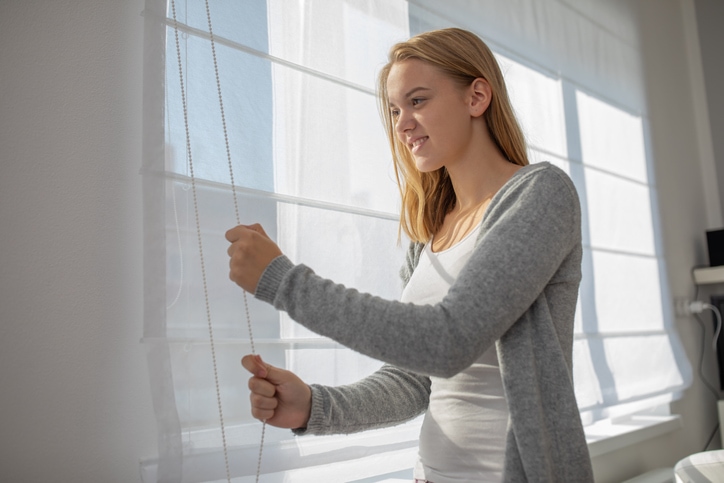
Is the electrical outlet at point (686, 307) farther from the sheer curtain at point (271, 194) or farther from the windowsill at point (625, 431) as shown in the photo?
the sheer curtain at point (271, 194)

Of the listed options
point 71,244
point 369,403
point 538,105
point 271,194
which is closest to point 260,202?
point 271,194

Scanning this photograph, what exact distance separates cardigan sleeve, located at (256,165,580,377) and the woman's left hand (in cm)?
1

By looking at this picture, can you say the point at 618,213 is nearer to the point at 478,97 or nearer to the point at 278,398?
the point at 478,97

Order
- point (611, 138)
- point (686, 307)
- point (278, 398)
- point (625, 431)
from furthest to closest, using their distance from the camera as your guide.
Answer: point (686, 307) < point (611, 138) < point (625, 431) < point (278, 398)

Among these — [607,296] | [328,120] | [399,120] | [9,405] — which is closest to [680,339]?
[607,296]

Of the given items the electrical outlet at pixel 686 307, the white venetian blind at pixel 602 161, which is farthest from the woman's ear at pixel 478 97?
the electrical outlet at pixel 686 307

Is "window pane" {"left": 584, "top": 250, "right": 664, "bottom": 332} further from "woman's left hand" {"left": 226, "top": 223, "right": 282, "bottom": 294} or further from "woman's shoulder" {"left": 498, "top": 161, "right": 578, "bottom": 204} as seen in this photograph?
"woman's left hand" {"left": 226, "top": 223, "right": 282, "bottom": 294}

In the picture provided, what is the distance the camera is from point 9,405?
0.91 m

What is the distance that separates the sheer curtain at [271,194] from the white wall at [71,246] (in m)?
0.07

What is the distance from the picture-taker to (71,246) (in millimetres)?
997

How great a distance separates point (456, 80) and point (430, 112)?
0.22 feet

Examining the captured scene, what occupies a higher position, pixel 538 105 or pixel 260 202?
pixel 538 105

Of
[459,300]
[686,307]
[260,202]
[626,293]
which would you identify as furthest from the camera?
[686,307]

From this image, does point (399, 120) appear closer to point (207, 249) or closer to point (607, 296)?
point (207, 249)
